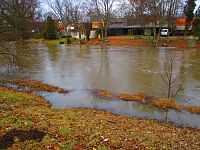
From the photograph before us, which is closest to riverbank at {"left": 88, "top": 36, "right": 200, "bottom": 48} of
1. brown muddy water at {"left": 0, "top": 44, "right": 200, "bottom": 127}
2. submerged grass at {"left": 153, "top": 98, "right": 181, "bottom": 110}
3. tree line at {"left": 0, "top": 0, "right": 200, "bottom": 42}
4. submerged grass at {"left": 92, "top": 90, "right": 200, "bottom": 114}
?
tree line at {"left": 0, "top": 0, "right": 200, "bottom": 42}

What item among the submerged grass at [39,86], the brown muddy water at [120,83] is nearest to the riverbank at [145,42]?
the brown muddy water at [120,83]

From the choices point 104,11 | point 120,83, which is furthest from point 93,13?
point 120,83

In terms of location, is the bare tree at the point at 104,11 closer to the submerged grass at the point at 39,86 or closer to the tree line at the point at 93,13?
the tree line at the point at 93,13

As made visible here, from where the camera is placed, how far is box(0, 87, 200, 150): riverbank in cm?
702

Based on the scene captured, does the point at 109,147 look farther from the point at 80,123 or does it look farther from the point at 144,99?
the point at 144,99

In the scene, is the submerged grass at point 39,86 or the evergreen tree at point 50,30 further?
the evergreen tree at point 50,30

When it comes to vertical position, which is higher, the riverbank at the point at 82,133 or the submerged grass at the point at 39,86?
the riverbank at the point at 82,133

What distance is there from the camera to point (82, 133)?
7.76m

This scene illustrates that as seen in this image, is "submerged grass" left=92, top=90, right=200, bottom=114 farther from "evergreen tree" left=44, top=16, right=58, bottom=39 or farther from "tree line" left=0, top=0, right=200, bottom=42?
"evergreen tree" left=44, top=16, right=58, bottom=39

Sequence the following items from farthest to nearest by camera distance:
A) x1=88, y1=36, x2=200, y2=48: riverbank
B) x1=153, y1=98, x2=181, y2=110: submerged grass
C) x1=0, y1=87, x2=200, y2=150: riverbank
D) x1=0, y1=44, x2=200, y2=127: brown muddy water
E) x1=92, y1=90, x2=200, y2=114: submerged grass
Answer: x1=88, y1=36, x2=200, y2=48: riverbank → x1=153, y1=98, x2=181, y2=110: submerged grass → x1=92, y1=90, x2=200, y2=114: submerged grass → x1=0, y1=44, x2=200, y2=127: brown muddy water → x1=0, y1=87, x2=200, y2=150: riverbank

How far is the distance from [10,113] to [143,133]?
14.8ft

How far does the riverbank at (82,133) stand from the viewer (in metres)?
7.02

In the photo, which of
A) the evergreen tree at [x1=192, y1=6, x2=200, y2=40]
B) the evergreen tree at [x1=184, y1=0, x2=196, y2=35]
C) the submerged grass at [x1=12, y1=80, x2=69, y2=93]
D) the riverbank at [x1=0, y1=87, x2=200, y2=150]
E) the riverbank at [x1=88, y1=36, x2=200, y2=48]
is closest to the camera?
the riverbank at [x1=0, y1=87, x2=200, y2=150]

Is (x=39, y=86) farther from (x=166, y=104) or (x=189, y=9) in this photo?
(x=189, y=9)
